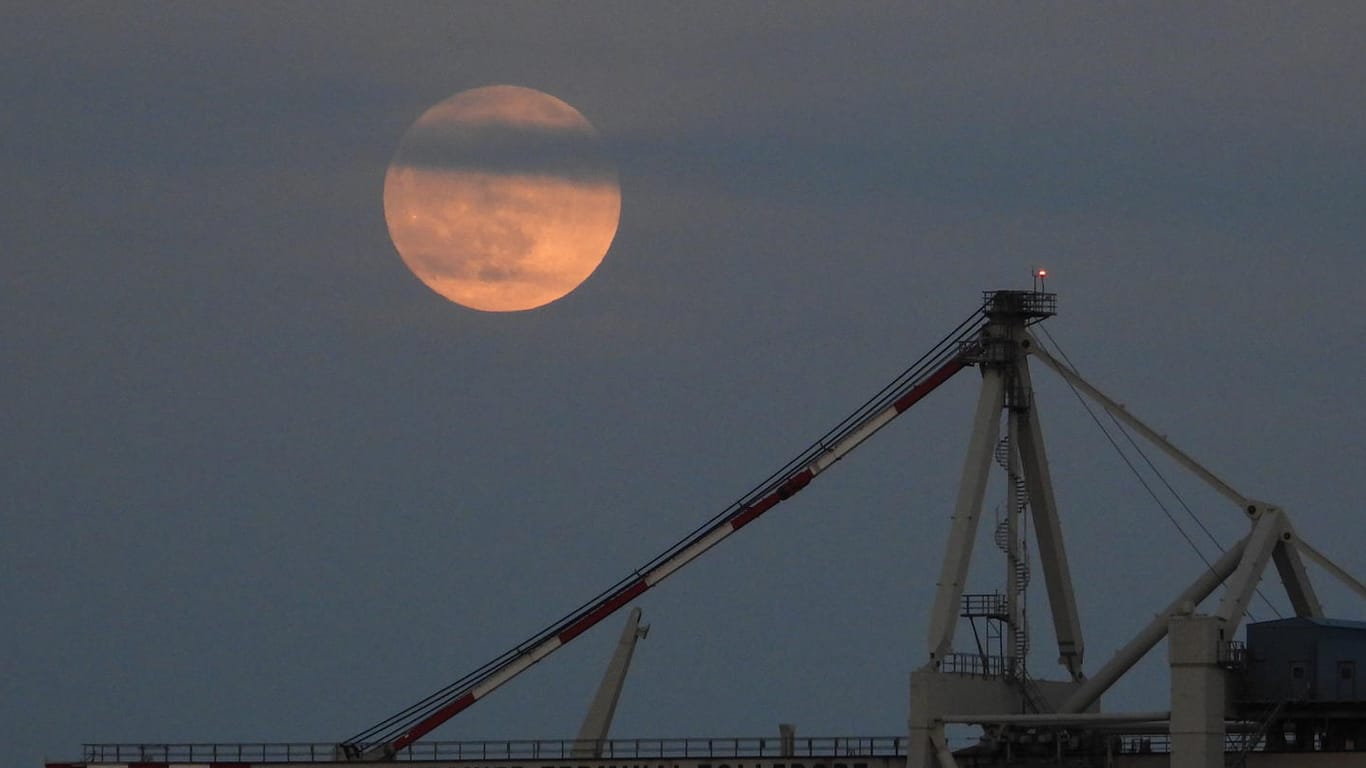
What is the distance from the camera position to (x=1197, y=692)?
5005 inches

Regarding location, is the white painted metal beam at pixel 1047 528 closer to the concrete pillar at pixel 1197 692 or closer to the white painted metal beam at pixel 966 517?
the white painted metal beam at pixel 966 517

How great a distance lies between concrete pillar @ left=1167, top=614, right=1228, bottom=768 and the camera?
126562 millimetres

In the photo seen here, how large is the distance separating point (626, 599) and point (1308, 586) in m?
33.1

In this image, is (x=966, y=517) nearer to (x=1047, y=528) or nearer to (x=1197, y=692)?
(x=1047, y=528)

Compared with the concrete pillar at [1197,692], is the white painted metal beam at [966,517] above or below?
above

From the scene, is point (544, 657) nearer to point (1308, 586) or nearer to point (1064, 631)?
point (1064, 631)

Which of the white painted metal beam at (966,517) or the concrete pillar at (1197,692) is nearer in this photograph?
the concrete pillar at (1197,692)

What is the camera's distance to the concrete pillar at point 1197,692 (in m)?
127

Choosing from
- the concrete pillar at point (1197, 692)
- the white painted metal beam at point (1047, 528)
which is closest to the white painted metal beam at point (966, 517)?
the white painted metal beam at point (1047, 528)

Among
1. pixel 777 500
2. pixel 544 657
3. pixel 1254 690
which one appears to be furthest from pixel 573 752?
pixel 1254 690

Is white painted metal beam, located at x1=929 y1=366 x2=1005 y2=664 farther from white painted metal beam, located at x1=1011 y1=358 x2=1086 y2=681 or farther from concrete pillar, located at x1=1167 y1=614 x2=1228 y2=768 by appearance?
concrete pillar, located at x1=1167 y1=614 x2=1228 y2=768

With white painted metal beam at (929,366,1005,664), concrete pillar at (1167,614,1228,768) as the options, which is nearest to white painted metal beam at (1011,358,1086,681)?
white painted metal beam at (929,366,1005,664)

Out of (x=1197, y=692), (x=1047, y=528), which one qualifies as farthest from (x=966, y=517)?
(x=1197, y=692)

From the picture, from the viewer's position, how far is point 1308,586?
448 ft
